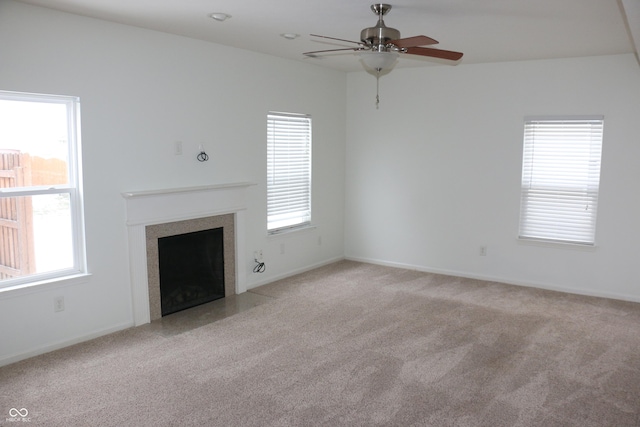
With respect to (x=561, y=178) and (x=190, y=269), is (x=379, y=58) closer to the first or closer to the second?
(x=190, y=269)

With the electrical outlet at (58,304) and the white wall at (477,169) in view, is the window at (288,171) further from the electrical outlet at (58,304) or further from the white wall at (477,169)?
the electrical outlet at (58,304)

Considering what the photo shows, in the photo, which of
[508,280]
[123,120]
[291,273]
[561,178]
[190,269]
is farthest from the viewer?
[291,273]

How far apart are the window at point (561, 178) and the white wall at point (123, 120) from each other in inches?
110

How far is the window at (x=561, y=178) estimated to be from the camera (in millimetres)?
5219

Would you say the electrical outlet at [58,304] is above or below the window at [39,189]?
below

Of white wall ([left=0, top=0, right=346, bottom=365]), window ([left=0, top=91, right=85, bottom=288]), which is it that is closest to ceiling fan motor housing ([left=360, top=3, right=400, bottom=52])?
white wall ([left=0, top=0, right=346, bottom=365])

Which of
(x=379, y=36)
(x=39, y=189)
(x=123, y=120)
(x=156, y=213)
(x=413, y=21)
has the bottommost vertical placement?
(x=156, y=213)

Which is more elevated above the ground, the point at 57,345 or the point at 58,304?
the point at 58,304

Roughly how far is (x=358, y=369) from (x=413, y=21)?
8.52ft

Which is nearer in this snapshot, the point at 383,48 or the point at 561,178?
the point at 383,48

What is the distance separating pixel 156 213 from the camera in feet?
14.3

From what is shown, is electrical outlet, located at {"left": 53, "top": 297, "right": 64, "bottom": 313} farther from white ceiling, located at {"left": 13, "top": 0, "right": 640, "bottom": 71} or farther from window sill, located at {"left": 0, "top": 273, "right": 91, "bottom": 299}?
white ceiling, located at {"left": 13, "top": 0, "right": 640, "bottom": 71}

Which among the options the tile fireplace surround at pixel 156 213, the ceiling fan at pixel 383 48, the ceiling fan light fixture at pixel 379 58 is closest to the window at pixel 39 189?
the tile fireplace surround at pixel 156 213

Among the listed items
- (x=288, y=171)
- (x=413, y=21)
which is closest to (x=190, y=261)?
(x=288, y=171)
